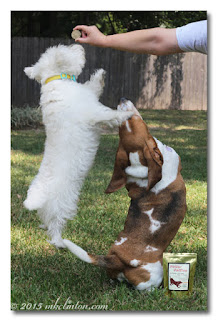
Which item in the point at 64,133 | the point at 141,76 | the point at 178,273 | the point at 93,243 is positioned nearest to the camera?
the point at 64,133

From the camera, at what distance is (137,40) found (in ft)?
8.96

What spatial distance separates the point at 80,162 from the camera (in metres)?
2.43

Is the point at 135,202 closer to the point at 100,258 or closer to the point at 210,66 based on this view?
the point at 100,258

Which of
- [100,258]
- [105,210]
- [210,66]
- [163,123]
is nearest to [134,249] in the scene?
[100,258]

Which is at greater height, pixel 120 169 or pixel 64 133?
pixel 64 133

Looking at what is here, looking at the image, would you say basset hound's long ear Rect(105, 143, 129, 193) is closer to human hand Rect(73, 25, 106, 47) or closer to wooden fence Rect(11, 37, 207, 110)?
human hand Rect(73, 25, 106, 47)

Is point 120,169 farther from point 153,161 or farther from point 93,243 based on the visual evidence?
point 93,243

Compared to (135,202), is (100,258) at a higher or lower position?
lower

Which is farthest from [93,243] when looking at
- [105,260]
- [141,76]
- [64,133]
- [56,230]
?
[141,76]

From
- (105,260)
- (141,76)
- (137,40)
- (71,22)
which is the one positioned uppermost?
(71,22)

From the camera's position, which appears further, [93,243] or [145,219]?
[93,243]

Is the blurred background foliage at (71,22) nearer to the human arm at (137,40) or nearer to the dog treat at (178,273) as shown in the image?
the human arm at (137,40)

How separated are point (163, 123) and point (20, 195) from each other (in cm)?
262

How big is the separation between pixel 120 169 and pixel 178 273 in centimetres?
78
